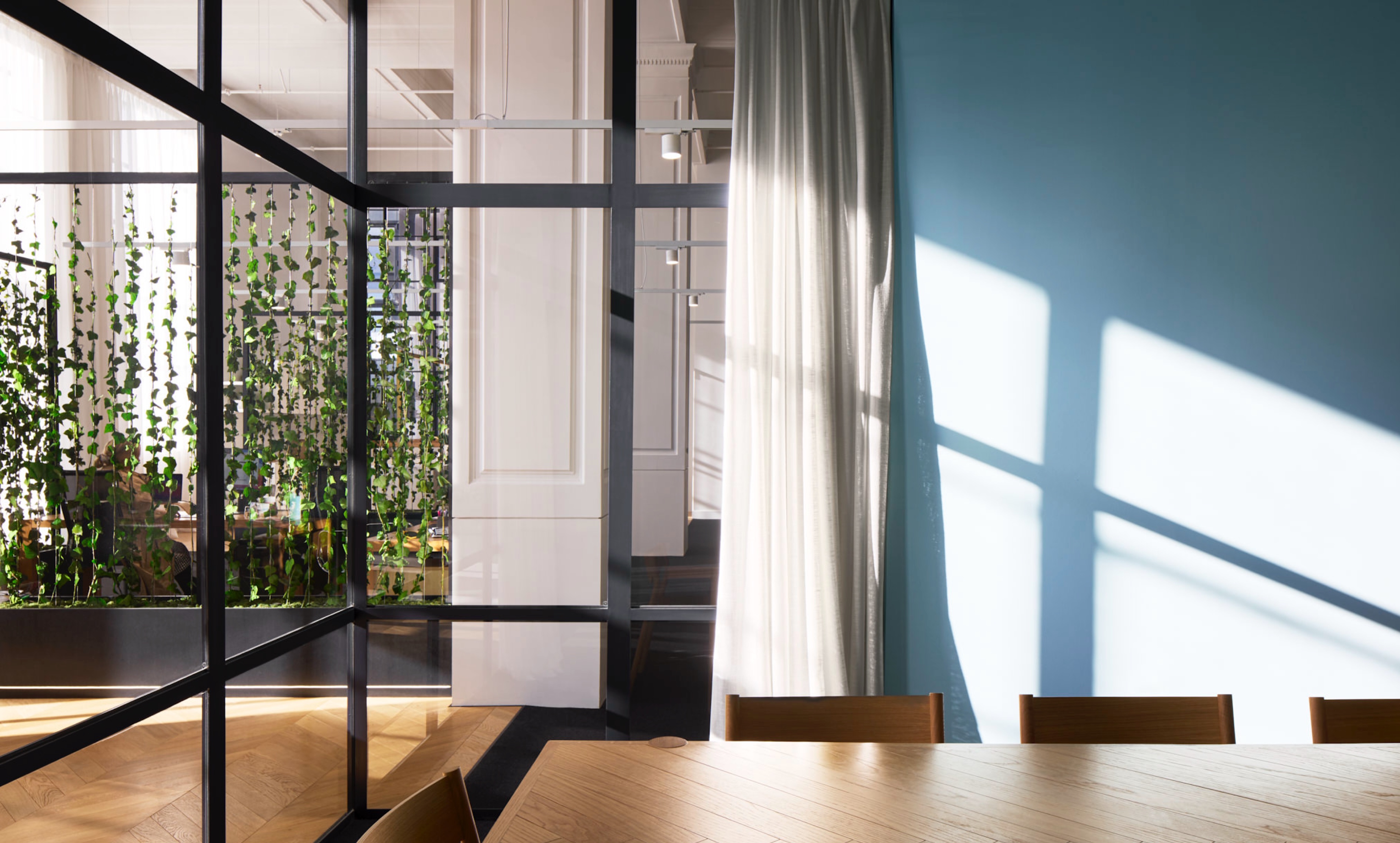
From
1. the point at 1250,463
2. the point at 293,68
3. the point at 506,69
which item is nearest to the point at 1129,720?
the point at 1250,463

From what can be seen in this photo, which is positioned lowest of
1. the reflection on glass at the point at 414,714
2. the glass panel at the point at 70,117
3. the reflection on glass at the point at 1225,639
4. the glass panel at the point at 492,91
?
the reflection on glass at the point at 414,714

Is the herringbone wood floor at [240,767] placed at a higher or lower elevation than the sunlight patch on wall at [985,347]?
lower

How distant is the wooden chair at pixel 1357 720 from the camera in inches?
80.8

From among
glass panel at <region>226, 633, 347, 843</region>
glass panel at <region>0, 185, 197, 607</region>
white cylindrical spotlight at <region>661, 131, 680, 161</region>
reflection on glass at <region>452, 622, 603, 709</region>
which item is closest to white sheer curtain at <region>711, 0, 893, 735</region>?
white cylindrical spotlight at <region>661, 131, 680, 161</region>

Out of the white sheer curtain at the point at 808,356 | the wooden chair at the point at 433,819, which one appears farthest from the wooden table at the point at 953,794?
the white sheer curtain at the point at 808,356

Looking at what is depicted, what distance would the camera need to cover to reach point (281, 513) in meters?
2.93

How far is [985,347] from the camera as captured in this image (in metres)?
3.07

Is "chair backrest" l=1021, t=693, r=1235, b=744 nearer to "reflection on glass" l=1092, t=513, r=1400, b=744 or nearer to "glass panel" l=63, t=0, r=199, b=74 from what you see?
"reflection on glass" l=1092, t=513, r=1400, b=744

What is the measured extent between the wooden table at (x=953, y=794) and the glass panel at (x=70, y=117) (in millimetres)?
1720

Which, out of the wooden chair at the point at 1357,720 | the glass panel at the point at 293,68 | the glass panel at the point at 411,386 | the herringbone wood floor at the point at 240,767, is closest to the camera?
the herringbone wood floor at the point at 240,767

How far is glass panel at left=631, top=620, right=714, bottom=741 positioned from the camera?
329 cm

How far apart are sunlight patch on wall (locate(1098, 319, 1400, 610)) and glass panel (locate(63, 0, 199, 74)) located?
2991 mm

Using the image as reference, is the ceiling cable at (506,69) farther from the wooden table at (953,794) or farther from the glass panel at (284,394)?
the wooden table at (953,794)

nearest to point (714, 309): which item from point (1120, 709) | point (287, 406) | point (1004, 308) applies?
point (1004, 308)
